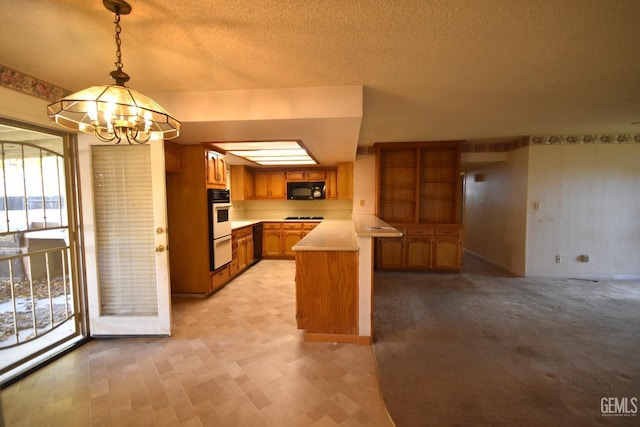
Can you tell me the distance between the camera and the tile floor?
165 centimetres

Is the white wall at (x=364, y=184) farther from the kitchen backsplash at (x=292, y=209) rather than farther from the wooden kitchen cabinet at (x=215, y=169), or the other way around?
the wooden kitchen cabinet at (x=215, y=169)

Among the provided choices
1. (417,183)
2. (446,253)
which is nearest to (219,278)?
(417,183)

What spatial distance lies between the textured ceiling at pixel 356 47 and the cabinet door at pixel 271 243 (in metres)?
3.58

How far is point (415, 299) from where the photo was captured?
11.4 feet

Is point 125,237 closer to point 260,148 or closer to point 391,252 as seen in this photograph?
point 260,148

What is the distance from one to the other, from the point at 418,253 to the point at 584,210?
270 cm

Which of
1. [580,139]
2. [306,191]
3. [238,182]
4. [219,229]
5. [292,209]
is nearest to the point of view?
[219,229]

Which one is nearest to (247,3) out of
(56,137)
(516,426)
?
(56,137)

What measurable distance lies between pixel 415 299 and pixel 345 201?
9.98 feet

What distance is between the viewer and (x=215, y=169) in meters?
3.78

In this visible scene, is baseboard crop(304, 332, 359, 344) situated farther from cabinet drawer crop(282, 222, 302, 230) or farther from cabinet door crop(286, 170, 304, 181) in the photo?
cabinet door crop(286, 170, 304, 181)

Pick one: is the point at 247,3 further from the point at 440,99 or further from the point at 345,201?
the point at 345,201

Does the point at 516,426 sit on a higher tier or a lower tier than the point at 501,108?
lower
